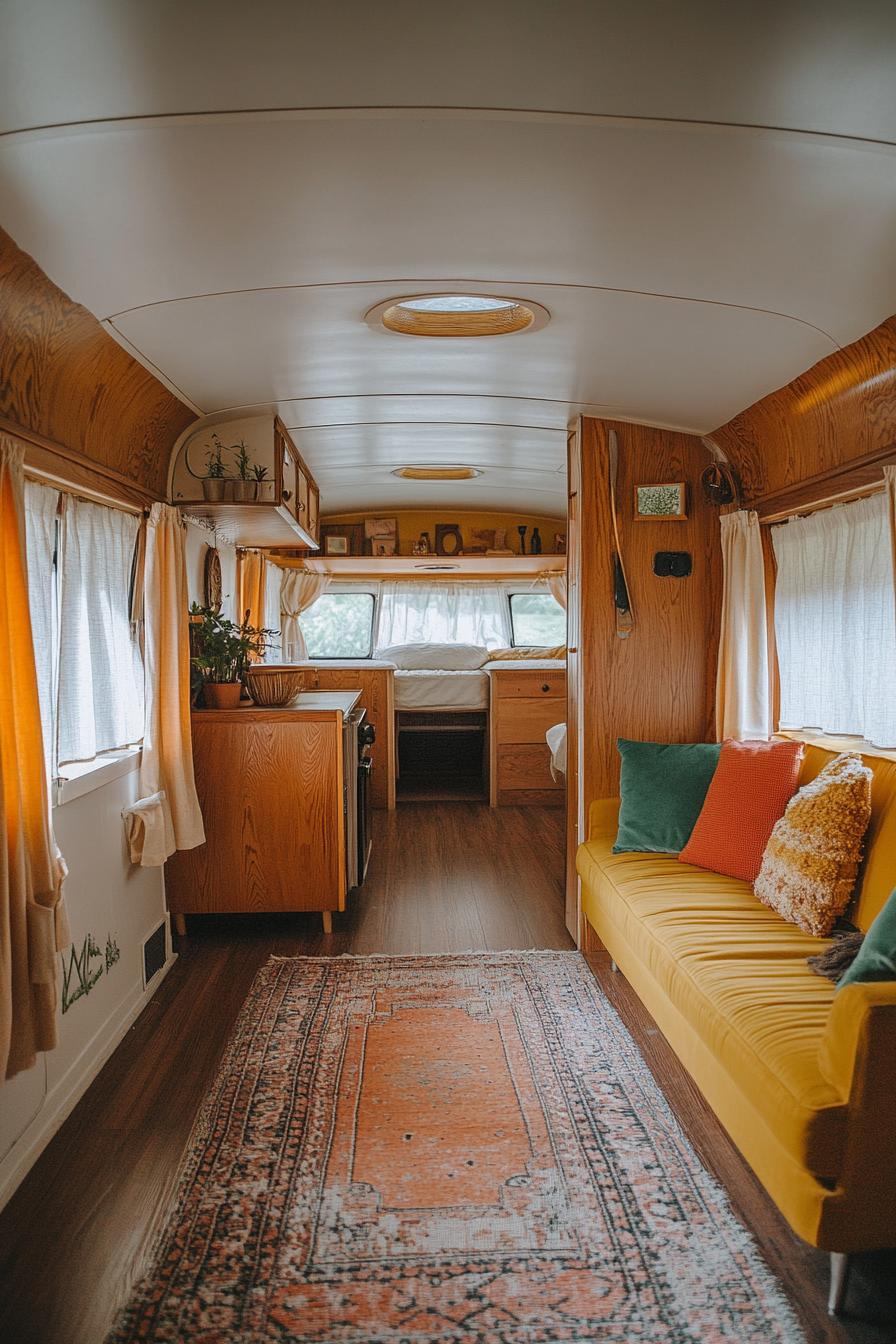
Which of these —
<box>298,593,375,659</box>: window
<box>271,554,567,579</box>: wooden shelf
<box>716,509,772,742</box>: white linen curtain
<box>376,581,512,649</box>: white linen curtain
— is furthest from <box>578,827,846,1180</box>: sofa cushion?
<box>298,593,375,659</box>: window

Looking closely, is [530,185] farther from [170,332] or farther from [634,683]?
[634,683]

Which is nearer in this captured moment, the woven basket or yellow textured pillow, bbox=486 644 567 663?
the woven basket

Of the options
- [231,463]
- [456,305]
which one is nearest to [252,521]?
[231,463]

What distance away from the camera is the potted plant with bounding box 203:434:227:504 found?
3436mm

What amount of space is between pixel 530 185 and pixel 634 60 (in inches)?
15.4

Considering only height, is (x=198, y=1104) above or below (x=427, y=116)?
below

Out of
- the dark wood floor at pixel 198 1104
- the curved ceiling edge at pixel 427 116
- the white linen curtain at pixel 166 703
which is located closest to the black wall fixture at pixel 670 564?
the dark wood floor at pixel 198 1104

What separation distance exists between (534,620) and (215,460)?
4.23m

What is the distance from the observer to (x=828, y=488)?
2.74m

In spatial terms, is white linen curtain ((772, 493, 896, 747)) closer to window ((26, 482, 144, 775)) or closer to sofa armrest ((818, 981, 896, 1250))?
sofa armrest ((818, 981, 896, 1250))

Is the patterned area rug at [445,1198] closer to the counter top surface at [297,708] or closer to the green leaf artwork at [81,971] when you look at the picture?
the green leaf artwork at [81,971]

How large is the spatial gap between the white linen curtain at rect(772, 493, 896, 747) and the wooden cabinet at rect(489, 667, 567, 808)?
2.94 meters

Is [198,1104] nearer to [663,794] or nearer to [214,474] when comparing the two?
[663,794]

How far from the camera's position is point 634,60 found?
4.12 ft
